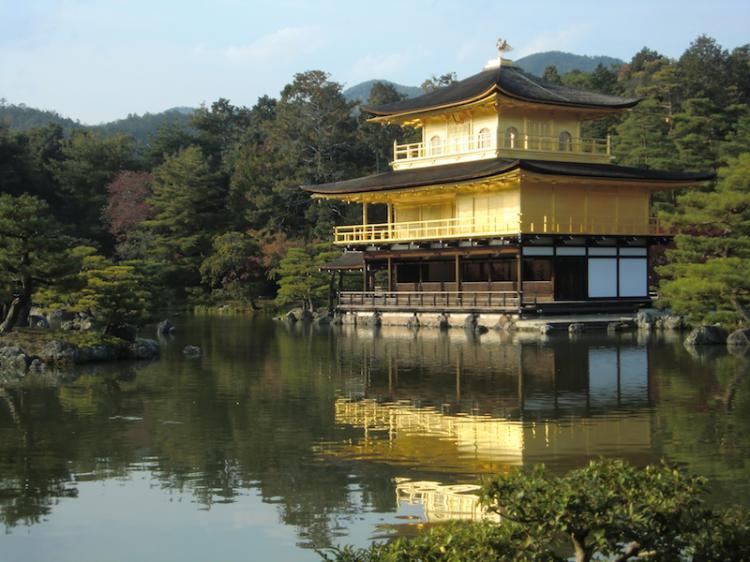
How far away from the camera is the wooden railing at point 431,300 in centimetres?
3634

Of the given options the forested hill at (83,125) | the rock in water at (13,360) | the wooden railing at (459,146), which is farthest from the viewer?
the forested hill at (83,125)

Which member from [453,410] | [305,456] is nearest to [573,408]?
[453,410]

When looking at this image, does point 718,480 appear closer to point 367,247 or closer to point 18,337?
point 18,337

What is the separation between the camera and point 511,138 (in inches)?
1615

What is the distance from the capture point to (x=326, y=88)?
65.5m

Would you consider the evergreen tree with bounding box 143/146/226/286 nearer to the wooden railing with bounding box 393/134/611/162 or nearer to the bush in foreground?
the wooden railing with bounding box 393/134/611/162

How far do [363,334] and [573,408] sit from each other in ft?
66.3

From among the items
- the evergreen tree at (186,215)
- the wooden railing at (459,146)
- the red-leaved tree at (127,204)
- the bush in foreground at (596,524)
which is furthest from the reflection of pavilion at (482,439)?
the red-leaved tree at (127,204)

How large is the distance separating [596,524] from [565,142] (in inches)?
1475

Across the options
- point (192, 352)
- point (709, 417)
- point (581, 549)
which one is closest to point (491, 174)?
point (192, 352)

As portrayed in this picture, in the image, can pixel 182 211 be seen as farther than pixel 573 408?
Yes

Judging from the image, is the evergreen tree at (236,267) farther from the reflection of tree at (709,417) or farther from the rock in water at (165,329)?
the reflection of tree at (709,417)

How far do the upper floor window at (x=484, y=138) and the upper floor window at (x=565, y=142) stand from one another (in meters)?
3.01

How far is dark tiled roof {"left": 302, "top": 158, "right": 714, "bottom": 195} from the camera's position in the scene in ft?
122
